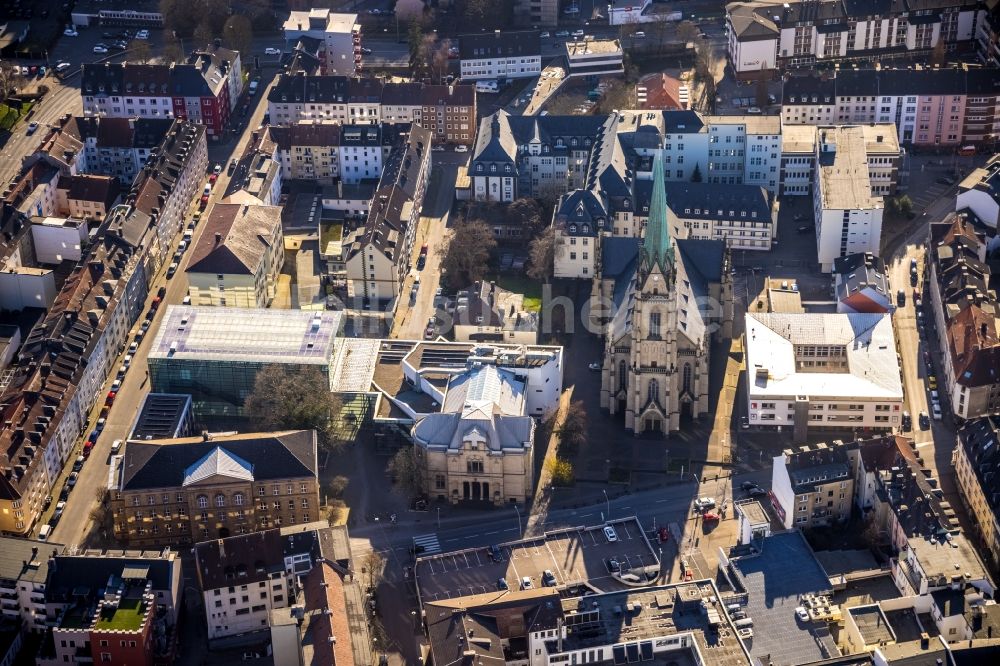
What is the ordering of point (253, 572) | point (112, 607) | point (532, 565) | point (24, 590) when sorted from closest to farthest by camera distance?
Result: point (112, 607)
point (24, 590)
point (253, 572)
point (532, 565)

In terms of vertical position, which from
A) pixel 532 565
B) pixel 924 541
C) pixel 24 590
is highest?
pixel 924 541

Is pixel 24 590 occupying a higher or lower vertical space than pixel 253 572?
lower

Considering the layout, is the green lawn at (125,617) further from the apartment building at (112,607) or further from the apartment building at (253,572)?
the apartment building at (253,572)

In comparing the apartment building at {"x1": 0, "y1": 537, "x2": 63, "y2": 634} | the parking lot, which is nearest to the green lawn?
the apartment building at {"x1": 0, "y1": 537, "x2": 63, "y2": 634}

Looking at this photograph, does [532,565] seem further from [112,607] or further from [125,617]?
[112,607]

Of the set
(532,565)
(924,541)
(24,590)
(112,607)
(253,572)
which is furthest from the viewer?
(532,565)

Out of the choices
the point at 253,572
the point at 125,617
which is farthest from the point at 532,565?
the point at 125,617

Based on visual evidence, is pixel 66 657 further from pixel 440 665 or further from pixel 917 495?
pixel 917 495
